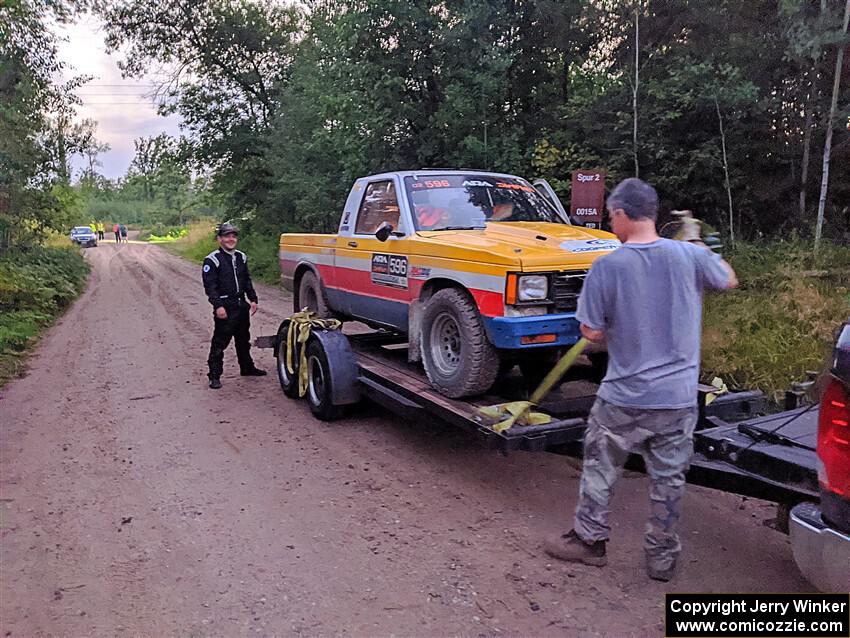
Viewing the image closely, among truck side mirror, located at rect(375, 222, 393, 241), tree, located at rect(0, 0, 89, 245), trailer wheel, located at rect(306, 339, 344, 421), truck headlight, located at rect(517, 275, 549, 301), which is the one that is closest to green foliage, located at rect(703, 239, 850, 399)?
truck headlight, located at rect(517, 275, 549, 301)

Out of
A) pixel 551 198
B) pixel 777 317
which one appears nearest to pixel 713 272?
pixel 551 198

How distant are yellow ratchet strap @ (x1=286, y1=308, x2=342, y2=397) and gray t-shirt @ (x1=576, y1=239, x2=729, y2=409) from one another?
3883 millimetres

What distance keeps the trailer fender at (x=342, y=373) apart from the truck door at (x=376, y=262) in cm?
47

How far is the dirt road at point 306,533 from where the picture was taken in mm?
3502

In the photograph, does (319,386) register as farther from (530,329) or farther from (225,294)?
(530,329)

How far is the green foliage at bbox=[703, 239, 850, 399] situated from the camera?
6.92 m

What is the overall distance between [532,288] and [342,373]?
92.9 inches

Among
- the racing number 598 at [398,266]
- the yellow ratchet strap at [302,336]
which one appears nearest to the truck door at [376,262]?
the racing number 598 at [398,266]

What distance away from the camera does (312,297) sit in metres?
8.37

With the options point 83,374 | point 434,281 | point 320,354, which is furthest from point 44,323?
point 434,281

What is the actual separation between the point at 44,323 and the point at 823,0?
46.1 ft

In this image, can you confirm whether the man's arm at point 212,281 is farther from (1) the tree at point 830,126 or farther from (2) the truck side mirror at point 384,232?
(1) the tree at point 830,126

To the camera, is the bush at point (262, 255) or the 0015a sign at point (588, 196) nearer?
the 0015a sign at point (588, 196)

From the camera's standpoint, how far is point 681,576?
3768mm
